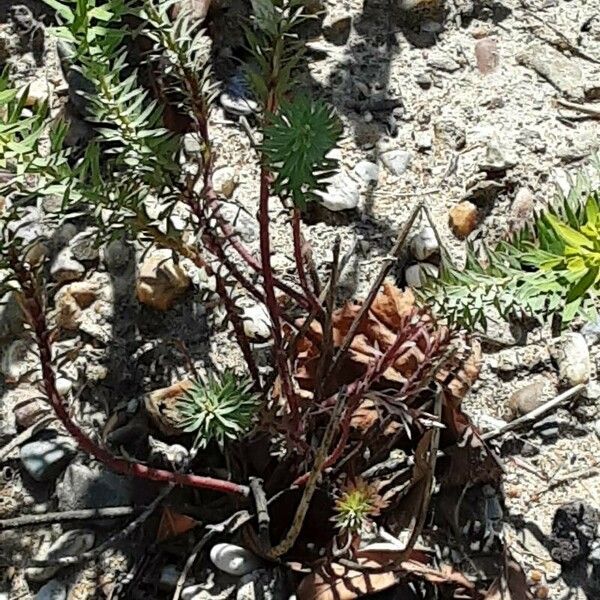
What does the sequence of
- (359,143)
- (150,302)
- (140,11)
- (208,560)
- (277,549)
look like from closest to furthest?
(140,11)
(277,549)
(208,560)
(150,302)
(359,143)

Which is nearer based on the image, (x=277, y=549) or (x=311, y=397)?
(x=277, y=549)

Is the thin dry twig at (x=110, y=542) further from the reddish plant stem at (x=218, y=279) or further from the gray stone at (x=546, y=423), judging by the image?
the gray stone at (x=546, y=423)

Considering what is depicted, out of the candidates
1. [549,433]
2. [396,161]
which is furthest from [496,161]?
[549,433]

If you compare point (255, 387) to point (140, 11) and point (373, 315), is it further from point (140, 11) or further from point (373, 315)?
point (140, 11)

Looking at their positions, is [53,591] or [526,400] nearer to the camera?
[53,591]

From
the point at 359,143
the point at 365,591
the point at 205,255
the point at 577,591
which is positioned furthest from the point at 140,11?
the point at 577,591

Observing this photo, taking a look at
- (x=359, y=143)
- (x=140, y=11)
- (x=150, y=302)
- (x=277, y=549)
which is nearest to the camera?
(x=140, y=11)

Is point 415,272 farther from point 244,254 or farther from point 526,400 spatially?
point 244,254

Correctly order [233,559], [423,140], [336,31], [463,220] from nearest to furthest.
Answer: [233,559], [463,220], [423,140], [336,31]

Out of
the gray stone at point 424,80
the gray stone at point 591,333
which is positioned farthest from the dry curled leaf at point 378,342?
the gray stone at point 424,80
